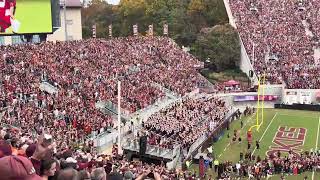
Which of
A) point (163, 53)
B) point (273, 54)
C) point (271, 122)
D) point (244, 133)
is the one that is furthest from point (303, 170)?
point (273, 54)

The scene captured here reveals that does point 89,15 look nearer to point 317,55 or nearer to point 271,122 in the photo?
point 317,55

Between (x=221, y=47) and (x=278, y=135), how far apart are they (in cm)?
1969

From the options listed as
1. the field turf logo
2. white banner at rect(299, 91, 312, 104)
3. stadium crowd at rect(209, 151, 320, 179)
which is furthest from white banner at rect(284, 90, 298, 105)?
stadium crowd at rect(209, 151, 320, 179)

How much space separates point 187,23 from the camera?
57.3 metres

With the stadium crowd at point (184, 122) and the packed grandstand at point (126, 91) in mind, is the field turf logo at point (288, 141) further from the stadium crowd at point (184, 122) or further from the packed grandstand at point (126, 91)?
the stadium crowd at point (184, 122)

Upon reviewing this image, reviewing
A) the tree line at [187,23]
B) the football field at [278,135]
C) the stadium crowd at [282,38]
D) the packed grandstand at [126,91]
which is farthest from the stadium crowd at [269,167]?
the tree line at [187,23]

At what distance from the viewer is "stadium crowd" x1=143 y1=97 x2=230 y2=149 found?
25078mm

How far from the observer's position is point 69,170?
4898mm

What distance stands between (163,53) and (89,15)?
2904 centimetres

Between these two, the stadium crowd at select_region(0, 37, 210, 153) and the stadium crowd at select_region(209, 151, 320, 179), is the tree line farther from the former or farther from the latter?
the stadium crowd at select_region(209, 151, 320, 179)

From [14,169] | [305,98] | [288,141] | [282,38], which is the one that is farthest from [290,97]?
[14,169]

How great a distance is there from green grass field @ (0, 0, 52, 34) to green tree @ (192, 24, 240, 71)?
21511 millimetres

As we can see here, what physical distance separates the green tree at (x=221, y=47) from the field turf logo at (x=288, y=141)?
56.8 ft

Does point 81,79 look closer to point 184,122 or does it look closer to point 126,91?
point 126,91
